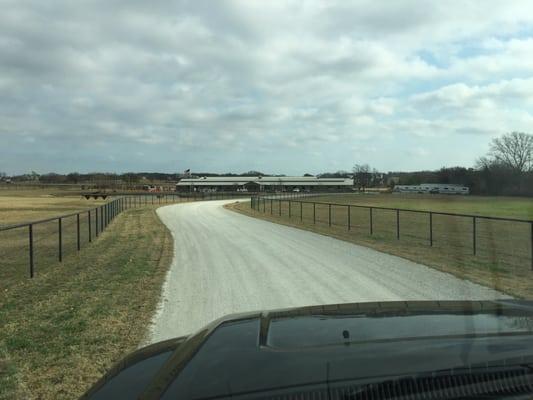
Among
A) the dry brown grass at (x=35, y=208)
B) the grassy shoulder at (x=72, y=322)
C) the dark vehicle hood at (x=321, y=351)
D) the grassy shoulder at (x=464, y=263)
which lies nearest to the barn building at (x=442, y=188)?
the dry brown grass at (x=35, y=208)

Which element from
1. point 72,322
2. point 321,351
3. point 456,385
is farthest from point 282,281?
point 456,385

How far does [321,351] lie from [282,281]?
732cm

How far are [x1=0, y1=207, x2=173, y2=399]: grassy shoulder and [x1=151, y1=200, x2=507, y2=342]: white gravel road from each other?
16.5 inches

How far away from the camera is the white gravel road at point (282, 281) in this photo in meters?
7.45

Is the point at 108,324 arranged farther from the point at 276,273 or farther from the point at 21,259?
the point at 21,259

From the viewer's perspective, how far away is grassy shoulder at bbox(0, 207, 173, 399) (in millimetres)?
4648

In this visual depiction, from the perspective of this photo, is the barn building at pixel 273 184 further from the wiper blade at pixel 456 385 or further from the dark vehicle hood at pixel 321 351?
the wiper blade at pixel 456 385

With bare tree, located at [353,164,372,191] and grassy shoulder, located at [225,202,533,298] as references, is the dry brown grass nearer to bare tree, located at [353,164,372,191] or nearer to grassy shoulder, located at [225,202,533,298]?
grassy shoulder, located at [225,202,533,298]

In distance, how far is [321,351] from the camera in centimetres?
228

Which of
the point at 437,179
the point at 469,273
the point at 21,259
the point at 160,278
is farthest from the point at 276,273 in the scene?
the point at 437,179

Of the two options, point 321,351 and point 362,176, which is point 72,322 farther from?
point 362,176

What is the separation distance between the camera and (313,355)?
2.23 m

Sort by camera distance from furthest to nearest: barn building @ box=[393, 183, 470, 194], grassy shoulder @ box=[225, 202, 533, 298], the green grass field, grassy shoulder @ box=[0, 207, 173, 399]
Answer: barn building @ box=[393, 183, 470, 194] → the green grass field → grassy shoulder @ box=[225, 202, 533, 298] → grassy shoulder @ box=[0, 207, 173, 399]

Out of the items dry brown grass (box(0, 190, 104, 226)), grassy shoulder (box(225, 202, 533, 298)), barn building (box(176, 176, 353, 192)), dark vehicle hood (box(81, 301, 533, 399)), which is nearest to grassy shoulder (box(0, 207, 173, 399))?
dark vehicle hood (box(81, 301, 533, 399))
